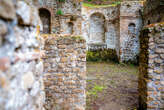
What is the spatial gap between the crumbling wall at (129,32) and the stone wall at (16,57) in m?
10.1

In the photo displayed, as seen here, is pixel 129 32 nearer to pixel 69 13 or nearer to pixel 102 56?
pixel 102 56

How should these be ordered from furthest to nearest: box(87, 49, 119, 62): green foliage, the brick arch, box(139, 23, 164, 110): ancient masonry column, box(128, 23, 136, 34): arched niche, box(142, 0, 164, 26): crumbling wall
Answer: box(87, 49, 119, 62): green foliage
box(128, 23, 136, 34): arched niche
the brick arch
box(142, 0, 164, 26): crumbling wall
box(139, 23, 164, 110): ancient masonry column

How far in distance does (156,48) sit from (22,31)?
305cm

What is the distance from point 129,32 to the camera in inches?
434

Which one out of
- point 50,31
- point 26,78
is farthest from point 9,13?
point 50,31

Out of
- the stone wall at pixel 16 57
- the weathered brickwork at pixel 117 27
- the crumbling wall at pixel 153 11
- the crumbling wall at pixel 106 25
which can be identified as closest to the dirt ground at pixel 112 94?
the stone wall at pixel 16 57

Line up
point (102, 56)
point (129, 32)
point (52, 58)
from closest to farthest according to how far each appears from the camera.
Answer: point (52, 58)
point (129, 32)
point (102, 56)

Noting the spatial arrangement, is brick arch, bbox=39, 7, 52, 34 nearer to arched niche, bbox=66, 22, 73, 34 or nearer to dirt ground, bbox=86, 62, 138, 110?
arched niche, bbox=66, 22, 73, 34

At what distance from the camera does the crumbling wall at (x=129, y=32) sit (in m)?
10.6

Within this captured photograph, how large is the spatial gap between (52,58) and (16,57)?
214 cm

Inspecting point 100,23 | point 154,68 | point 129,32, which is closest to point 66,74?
point 154,68

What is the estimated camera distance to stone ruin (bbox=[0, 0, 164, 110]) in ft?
3.27

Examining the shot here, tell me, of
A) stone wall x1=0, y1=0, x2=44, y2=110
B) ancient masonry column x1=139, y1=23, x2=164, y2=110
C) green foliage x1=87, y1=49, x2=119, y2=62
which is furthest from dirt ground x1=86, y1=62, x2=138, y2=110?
green foliage x1=87, y1=49, x2=119, y2=62

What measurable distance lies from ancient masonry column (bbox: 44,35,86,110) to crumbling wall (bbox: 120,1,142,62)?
8153mm
